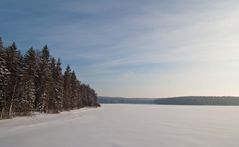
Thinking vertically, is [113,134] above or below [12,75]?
below

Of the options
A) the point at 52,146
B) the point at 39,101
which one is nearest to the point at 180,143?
the point at 52,146

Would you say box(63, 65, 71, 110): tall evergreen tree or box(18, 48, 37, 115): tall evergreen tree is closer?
box(18, 48, 37, 115): tall evergreen tree

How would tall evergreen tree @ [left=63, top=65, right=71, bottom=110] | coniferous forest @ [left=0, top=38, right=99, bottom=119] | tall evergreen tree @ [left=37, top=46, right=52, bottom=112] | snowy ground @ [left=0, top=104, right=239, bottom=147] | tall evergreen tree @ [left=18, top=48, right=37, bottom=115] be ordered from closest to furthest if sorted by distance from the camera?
snowy ground @ [left=0, top=104, right=239, bottom=147], coniferous forest @ [left=0, top=38, right=99, bottom=119], tall evergreen tree @ [left=18, top=48, right=37, bottom=115], tall evergreen tree @ [left=37, top=46, right=52, bottom=112], tall evergreen tree @ [left=63, top=65, right=71, bottom=110]

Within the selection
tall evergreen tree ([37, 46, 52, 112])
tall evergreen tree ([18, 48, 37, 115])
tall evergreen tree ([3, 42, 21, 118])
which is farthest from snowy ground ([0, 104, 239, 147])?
tall evergreen tree ([37, 46, 52, 112])

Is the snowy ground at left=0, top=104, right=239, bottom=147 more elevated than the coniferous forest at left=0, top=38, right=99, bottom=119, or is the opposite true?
the coniferous forest at left=0, top=38, right=99, bottom=119

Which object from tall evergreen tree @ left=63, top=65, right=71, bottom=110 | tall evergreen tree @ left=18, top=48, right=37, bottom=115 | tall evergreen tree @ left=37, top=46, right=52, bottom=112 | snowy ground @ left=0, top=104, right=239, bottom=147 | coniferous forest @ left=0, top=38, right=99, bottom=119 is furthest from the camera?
tall evergreen tree @ left=63, top=65, right=71, bottom=110

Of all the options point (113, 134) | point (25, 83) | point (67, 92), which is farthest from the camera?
point (67, 92)

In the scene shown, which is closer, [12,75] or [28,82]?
[12,75]

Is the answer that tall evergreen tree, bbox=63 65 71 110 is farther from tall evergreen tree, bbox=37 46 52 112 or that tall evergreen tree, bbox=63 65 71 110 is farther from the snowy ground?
the snowy ground

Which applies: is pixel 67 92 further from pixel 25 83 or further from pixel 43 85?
Result: pixel 25 83

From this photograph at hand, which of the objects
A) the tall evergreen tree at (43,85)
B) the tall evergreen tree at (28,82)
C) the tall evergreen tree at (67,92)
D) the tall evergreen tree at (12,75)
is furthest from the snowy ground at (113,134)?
the tall evergreen tree at (67,92)

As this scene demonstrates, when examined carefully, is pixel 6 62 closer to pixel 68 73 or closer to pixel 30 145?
pixel 30 145

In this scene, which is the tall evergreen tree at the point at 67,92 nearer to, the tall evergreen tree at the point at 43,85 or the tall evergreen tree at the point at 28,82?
the tall evergreen tree at the point at 43,85

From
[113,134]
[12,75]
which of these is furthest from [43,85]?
[113,134]
